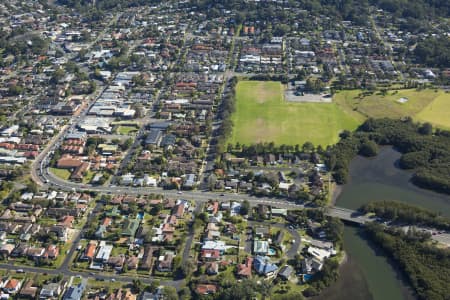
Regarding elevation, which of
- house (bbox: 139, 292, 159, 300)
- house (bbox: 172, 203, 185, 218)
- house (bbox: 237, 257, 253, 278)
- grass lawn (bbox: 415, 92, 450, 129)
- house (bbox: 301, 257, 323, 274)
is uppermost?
grass lawn (bbox: 415, 92, 450, 129)

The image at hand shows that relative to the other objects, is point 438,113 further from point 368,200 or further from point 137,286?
point 137,286

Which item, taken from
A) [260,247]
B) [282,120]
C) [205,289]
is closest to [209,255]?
[205,289]

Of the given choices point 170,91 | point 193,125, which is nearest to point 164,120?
point 193,125

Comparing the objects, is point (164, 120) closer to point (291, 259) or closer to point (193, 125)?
point (193, 125)

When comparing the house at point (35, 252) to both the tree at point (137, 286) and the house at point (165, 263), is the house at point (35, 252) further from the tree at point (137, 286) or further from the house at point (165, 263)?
the house at point (165, 263)

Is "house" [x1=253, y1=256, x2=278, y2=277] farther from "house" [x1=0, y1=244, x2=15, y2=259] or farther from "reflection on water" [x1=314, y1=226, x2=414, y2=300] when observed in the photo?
"house" [x1=0, y1=244, x2=15, y2=259]

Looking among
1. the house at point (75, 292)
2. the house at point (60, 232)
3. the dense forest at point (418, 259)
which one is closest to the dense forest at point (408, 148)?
the dense forest at point (418, 259)

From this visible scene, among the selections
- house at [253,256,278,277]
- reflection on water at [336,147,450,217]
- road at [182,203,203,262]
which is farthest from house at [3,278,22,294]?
reflection on water at [336,147,450,217]
